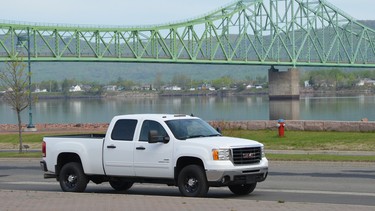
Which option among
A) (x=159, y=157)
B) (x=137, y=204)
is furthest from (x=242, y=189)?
(x=137, y=204)

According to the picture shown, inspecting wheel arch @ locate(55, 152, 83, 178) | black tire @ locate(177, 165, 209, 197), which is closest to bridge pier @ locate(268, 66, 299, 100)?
wheel arch @ locate(55, 152, 83, 178)

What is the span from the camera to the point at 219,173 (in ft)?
55.7

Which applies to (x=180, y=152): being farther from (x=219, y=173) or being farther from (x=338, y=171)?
(x=338, y=171)

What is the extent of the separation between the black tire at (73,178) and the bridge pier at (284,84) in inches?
5306

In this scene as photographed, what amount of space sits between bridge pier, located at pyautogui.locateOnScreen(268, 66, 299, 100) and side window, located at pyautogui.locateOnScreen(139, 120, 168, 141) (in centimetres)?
13539

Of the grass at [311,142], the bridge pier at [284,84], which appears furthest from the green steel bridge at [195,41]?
the grass at [311,142]

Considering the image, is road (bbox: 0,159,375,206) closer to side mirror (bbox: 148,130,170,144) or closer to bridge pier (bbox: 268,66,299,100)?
side mirror (bbox: 148,130,170,144)

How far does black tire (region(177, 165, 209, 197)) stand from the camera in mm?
17219

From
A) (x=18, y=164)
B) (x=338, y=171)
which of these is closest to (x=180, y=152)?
(x=338, y=171)

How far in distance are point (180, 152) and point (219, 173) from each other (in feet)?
3.49

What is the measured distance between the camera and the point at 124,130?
18.8m

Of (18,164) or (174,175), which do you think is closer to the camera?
(174,175)

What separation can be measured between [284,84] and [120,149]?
141m

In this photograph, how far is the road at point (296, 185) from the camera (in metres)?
17.4
